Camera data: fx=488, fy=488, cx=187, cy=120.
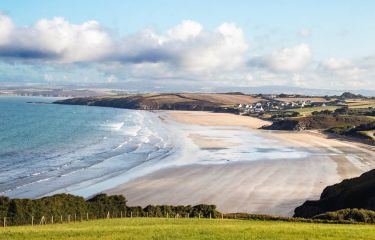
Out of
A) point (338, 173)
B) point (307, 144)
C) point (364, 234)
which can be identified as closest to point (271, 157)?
point (338, 173)

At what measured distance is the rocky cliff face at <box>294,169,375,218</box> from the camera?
33875 millimetres

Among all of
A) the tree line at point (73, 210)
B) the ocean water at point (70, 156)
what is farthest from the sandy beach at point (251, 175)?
the tree line at point (73, 210)

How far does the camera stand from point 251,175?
5900 centimetres

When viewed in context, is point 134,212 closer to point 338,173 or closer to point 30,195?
point 30,195

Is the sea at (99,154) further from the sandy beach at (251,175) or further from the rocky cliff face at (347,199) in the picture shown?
the rocky cliff face at (347,199)

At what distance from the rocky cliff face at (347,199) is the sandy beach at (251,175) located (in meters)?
4.62

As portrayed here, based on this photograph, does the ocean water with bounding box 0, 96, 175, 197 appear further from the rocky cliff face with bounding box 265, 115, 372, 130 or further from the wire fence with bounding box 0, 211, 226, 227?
the rocky cliff face with bounding box 265, 115, 372, 130

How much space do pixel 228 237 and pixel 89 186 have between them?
3342 cm

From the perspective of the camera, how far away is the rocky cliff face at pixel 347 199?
33.9 meters

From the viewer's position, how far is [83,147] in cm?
8331

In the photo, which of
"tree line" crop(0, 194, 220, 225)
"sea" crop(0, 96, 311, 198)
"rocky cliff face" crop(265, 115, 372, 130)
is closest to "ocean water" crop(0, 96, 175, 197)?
"sea" crop(0, 96, 311, 198)

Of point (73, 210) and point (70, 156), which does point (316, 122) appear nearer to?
point (70, 156)

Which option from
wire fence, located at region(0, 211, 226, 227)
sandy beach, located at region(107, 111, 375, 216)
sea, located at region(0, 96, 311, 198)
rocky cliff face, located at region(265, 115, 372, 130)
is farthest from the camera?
rocky cliff face, located at region(265, 115, 372, 130)

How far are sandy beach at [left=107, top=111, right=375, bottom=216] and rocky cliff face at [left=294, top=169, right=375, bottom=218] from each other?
462cm
